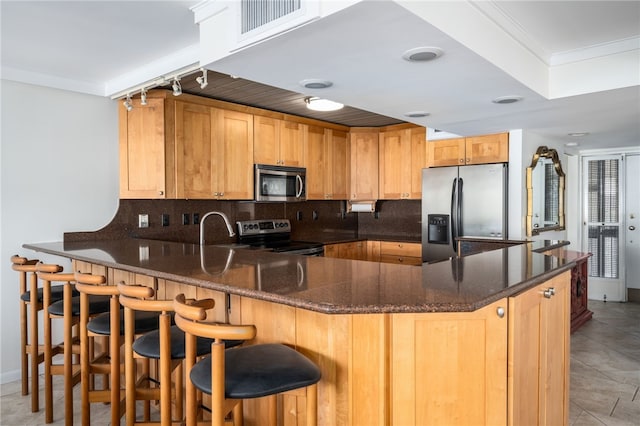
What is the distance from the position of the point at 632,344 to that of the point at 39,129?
5.54 metres

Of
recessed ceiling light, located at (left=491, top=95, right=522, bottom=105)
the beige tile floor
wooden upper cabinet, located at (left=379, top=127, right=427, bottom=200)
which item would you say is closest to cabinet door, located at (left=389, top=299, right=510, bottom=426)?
the beige tile floor

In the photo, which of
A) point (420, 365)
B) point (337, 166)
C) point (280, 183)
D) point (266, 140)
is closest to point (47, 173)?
point (266, 140)

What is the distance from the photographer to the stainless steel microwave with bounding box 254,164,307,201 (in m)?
4.44

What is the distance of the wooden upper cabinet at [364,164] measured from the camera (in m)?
5.59

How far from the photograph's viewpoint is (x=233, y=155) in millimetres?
4238

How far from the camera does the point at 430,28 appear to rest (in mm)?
1828

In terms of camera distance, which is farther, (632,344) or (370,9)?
(632,344)

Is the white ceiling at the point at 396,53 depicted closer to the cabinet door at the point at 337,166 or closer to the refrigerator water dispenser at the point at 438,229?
the refrigerator water dispenser at the point at 438,229

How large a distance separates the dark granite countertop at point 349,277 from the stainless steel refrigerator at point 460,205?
151 cm

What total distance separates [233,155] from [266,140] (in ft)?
1.58

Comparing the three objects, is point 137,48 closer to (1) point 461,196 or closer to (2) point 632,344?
(1) point 461,196

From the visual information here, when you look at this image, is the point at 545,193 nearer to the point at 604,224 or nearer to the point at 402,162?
the point at 402,162

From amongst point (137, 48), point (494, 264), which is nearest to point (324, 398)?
A: point (494, 264)

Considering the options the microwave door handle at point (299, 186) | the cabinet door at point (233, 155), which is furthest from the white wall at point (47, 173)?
the microwave door handle at point (299, 186)
